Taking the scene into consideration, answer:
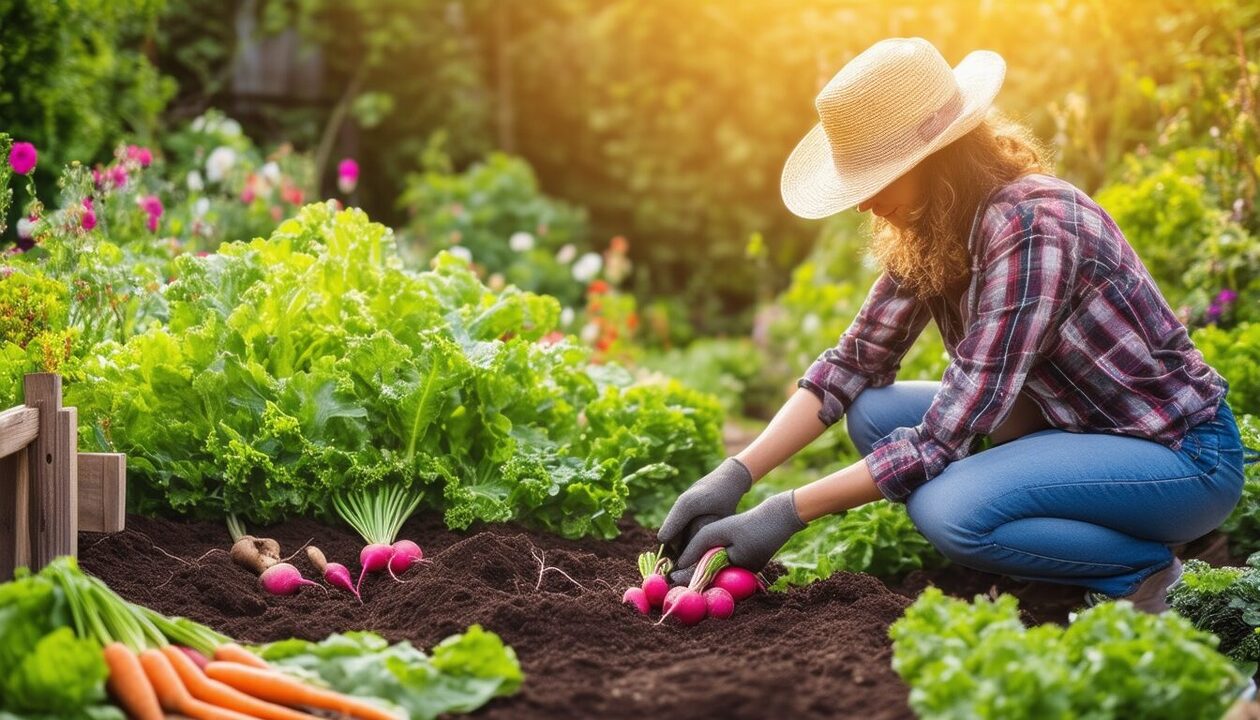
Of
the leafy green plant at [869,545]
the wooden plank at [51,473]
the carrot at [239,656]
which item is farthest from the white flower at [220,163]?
the carrot at [239,656]

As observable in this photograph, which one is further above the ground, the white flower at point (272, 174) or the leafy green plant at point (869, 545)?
the white flower at point (272, 174)

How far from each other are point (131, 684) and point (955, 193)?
2.02 m

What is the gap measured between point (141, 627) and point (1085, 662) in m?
1.69

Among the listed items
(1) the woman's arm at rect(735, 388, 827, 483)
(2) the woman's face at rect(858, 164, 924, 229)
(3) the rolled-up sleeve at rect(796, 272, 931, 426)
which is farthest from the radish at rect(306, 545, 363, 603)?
(2) the woman's face at rect(858, 164, 924, 229)

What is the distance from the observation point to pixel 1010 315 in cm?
271

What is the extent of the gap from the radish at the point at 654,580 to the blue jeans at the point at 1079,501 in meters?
0.62

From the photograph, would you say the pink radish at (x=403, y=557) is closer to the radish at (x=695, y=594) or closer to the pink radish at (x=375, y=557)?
the pink radish at (x=375, y=557)

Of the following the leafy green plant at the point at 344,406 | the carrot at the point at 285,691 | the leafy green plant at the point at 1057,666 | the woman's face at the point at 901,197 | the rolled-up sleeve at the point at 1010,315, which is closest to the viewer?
the leafy green plant at the point at 1057,666

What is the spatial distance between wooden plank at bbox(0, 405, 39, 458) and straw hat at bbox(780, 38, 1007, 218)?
71.9 inches

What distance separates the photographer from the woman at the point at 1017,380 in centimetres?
275

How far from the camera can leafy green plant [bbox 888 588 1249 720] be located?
1930mm

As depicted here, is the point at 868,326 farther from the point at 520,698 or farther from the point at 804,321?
the point at 804,321

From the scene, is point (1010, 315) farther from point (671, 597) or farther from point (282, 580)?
point (282, 580)

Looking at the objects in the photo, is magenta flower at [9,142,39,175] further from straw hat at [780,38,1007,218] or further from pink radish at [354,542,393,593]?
straw hat at [780,38,1007,218]
